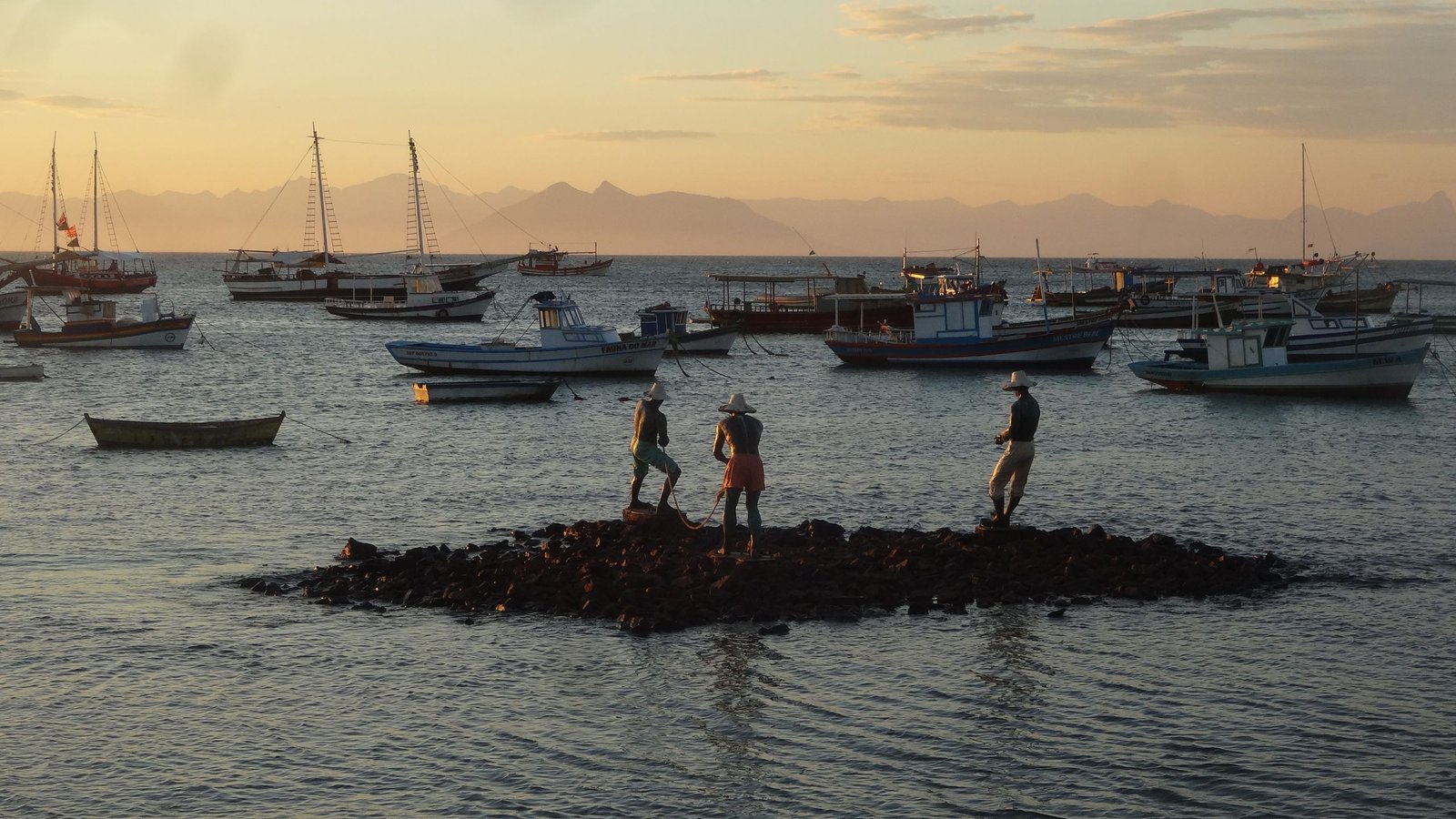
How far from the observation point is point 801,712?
1442cm

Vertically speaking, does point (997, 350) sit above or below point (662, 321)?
below

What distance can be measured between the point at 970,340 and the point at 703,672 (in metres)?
44.2

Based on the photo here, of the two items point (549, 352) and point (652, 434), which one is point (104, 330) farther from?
point (652, 434)

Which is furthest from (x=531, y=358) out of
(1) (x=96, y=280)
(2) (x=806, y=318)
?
(1) (x=96, y=280)

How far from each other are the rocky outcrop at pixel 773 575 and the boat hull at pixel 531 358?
108 feet

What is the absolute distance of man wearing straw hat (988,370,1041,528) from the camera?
20094mm

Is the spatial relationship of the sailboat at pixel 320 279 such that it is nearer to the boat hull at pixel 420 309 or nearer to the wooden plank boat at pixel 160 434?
the boat hull at pixel 420 309

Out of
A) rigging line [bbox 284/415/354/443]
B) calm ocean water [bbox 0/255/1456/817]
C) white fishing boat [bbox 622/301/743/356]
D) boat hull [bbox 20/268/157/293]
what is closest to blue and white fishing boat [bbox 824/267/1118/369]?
white fishing boat [bbox 622/301/743/356]

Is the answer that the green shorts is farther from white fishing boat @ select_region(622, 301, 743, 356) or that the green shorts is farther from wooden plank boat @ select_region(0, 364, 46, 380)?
white fishing boat @ select_region(622, 301, 743, 356)

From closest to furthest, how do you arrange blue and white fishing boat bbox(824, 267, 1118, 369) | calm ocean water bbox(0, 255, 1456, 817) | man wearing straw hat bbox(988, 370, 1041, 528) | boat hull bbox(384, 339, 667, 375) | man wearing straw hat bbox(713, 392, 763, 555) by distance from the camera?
calm ocean water bbox(0, 255, 1456, 817) < man wearing straw hat bbox(713, 392, 763, 555) < man wearing straw hat bbox(988, 370, 1041, 528) < boat hull bbox(384, 339, 667, 375) < blue and white fishing boat bbox(824, 267, 1118, 369)

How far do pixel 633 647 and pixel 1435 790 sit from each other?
831 cm

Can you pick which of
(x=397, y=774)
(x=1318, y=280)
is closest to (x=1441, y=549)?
(x=397, y=774)

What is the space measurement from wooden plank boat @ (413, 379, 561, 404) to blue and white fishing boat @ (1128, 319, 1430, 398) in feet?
71.9

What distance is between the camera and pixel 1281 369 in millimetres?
47500
